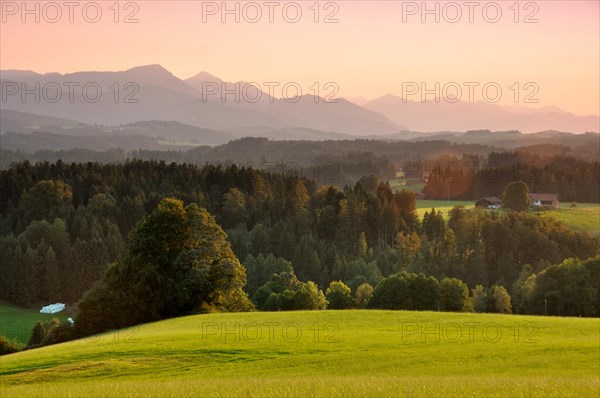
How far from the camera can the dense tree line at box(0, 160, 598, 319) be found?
118375mm

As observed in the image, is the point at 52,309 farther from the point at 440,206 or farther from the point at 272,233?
the point at 440,206

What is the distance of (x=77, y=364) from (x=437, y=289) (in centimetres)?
5737

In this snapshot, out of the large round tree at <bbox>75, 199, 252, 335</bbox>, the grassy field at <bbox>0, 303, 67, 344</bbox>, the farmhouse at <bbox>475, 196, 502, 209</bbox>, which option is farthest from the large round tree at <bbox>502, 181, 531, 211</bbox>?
the large round tree at <bbox>75, 199, 252, 335</bbox>

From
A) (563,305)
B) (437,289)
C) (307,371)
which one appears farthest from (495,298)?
(307,371)

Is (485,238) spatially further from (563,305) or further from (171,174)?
(171,174)

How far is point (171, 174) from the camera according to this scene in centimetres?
17450

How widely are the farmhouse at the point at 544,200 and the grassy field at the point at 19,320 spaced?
5201 inches

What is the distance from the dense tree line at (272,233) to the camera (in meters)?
118

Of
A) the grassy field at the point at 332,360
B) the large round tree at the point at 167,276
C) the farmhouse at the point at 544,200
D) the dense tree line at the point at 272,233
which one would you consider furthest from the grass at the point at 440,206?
the grassy field at the point at 332,360

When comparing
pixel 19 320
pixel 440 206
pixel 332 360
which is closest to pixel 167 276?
pixel 332 360

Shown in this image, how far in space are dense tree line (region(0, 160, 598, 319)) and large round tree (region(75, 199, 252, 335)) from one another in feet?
107

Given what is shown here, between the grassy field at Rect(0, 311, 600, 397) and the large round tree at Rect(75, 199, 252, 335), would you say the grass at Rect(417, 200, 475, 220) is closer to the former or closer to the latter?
the large round tree at Rect(75, 199, 252, 335)

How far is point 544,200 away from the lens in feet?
590

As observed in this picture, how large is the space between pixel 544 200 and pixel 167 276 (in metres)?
148
